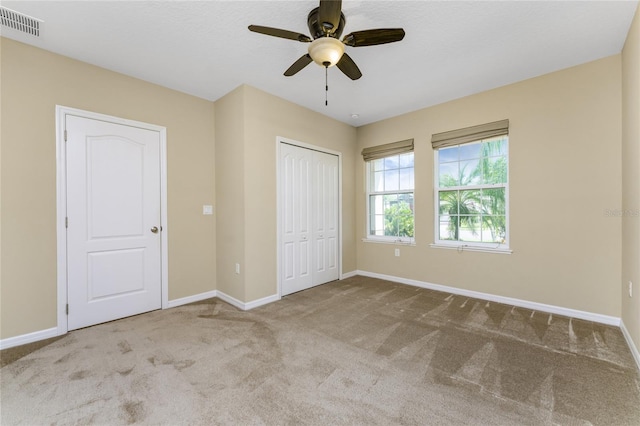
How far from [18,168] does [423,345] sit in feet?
12.9

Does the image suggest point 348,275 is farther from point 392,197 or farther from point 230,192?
point 230,192

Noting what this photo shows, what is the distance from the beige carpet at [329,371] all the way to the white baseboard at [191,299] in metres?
0.31

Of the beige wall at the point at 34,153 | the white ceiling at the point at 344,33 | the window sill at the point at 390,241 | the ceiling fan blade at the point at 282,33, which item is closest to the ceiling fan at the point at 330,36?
the ceiling fan blade at the point at 282,33

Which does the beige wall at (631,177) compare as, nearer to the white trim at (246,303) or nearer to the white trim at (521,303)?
the white trim at (521,303)

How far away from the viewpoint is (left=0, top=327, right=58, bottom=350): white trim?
7.71 ft

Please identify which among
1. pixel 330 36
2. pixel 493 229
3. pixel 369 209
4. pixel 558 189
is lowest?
pixel 493 229

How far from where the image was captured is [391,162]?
462 centimetres

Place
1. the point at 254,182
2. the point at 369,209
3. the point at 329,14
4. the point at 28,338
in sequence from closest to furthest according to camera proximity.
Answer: the point at 329,14 → the point at 28,338 → the point at 254,182 → the point at 369,209

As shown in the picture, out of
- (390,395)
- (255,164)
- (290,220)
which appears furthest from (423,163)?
(390,395)

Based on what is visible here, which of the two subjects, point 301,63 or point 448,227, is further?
point 448,227

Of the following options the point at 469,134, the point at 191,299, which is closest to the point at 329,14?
the point at 469,134

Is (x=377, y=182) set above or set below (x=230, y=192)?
above

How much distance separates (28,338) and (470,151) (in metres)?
5.28

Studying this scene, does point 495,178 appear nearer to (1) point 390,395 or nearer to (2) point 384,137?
(2) point 384,137
